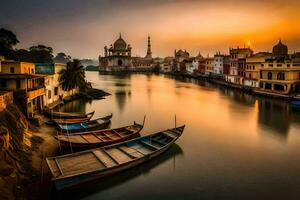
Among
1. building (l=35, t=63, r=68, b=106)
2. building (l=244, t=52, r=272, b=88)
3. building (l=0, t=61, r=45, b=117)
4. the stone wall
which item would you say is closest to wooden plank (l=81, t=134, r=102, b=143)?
the stone wall

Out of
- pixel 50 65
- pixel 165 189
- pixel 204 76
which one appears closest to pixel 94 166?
pixel 165 189

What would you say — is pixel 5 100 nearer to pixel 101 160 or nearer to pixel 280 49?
pixel 101 160

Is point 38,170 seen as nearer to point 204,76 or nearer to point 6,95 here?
point 6,95

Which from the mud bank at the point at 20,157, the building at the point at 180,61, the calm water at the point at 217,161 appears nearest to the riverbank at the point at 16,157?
the mud bank at the point at 20,157

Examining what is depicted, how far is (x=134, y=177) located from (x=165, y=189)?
2.36 metres

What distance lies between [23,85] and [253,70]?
165ft

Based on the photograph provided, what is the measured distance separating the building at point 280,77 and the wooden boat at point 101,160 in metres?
36.2

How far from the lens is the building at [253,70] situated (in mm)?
59812

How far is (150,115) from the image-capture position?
3631cm

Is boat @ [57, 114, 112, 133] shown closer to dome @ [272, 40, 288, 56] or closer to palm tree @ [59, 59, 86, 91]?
palm tree @ [59, 59, 86, 91]

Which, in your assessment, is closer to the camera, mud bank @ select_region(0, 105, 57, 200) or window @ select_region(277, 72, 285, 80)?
mud bank @ select_region(0, 105, 57, 200)

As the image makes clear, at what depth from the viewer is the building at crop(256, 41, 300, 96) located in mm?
49281

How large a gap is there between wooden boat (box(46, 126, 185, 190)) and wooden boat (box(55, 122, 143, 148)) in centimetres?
178

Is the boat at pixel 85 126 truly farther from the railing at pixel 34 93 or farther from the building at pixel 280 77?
the building at pixel 280 77
